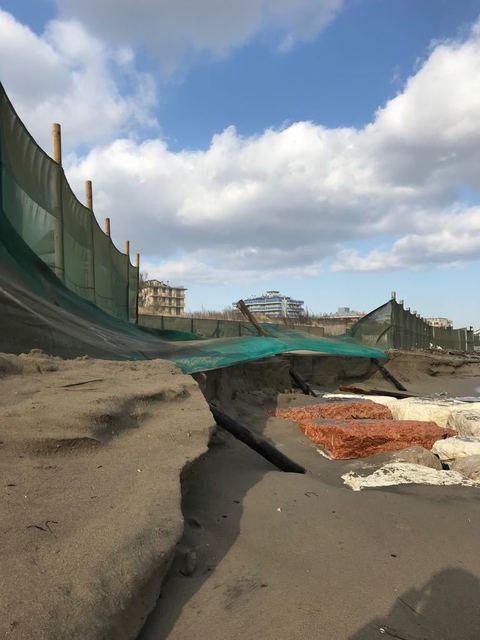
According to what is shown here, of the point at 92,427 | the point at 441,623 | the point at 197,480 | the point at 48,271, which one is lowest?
the point at 441,623

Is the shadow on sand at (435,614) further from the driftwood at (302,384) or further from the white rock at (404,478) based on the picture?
the driftwood at (302,384)

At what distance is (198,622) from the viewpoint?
65.7 inches

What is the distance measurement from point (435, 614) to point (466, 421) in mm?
3356

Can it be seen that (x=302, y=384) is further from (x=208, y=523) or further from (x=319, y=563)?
(x=319, y=563)

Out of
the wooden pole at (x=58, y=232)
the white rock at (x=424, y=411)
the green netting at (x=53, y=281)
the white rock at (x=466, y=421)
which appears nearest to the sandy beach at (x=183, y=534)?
the green netting at (x=53, y=281)

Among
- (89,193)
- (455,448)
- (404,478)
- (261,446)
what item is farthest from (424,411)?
(89,193)

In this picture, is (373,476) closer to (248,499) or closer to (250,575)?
(248,499)

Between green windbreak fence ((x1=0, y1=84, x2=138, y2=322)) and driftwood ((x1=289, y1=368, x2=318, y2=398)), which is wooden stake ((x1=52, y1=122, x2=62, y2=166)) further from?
driftwood ((x1=289, y1=368, x2=318, y2=398))

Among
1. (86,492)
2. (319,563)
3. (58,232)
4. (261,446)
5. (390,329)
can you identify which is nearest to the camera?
(86,492)

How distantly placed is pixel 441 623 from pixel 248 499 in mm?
1188

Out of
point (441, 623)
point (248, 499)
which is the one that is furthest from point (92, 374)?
point (441, 623)

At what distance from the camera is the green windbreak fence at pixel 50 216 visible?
16.1 feet

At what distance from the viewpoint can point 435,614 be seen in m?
1.85

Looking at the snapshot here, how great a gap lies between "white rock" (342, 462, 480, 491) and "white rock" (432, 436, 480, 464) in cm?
39
